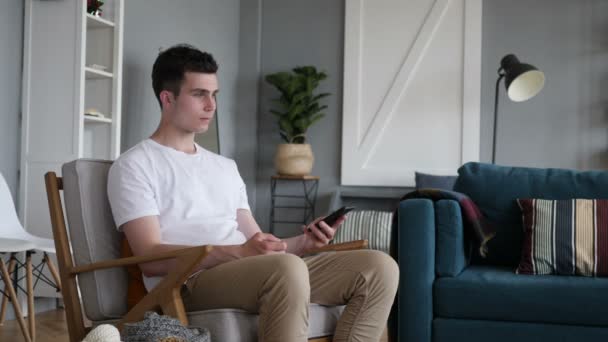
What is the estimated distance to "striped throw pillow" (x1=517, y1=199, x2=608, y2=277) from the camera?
9.68 ft

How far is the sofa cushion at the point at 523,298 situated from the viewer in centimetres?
271

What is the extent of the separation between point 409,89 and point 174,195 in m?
4.18

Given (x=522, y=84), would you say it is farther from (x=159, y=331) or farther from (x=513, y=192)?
(x=159, y=331)

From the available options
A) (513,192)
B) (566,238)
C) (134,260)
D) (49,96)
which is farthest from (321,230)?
(49,96)

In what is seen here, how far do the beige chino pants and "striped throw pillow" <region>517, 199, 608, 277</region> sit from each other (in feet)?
3.33

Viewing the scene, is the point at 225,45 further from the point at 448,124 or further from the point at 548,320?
the point at 548,320

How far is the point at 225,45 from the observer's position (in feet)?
20.5

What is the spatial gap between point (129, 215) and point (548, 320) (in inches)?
63.5

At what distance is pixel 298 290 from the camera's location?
1.91 m

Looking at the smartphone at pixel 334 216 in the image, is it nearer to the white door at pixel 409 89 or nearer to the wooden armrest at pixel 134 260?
the wooden armrest at pixel 134 260

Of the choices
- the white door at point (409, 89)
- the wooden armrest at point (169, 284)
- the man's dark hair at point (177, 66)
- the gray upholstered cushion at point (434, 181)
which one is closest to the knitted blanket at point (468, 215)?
the man's dark hair at point (177, 66)

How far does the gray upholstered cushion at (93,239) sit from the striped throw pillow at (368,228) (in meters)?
3.50

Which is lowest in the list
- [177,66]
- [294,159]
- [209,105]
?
[294,159]

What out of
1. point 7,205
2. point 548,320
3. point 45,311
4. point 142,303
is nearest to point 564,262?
point 548,320
